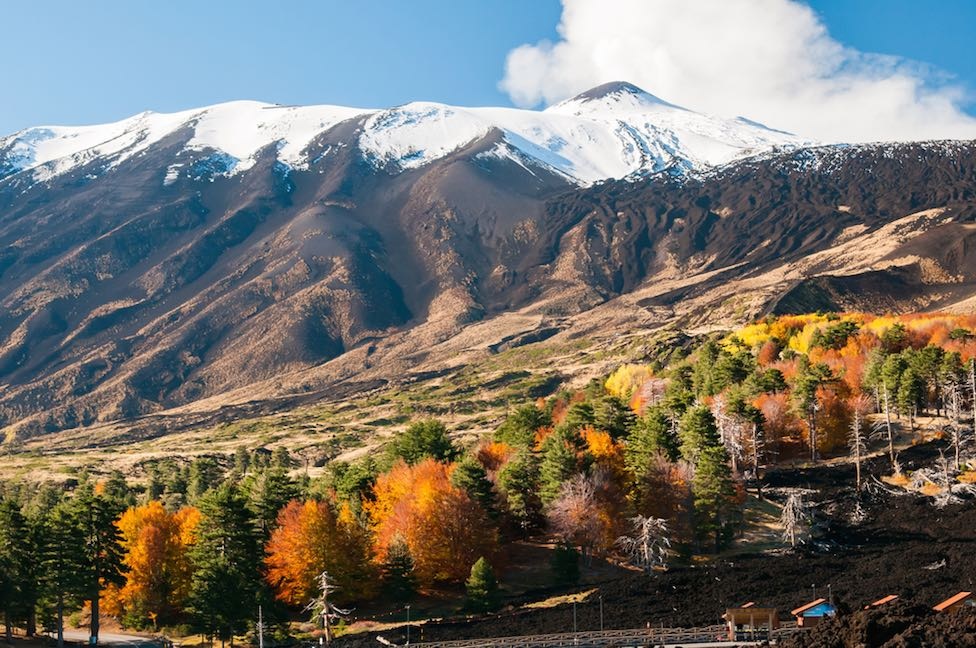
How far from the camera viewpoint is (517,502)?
78438mm

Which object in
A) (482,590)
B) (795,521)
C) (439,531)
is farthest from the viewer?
(795,521)

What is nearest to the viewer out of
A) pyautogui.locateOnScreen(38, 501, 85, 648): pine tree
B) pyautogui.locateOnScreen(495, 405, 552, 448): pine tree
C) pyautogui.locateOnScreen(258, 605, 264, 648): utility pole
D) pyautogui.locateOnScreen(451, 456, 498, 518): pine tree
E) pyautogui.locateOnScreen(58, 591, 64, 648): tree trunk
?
pyautogui.locateOnScreen(258, 605, 264, 648): utility pole

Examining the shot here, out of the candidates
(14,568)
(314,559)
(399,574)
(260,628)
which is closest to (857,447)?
(399,574)

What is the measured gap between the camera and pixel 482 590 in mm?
62594

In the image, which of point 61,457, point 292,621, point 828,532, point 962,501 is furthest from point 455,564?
point 61,457

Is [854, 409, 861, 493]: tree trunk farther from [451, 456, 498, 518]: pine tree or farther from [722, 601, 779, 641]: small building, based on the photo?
[722, 601, 779, 641]: small building

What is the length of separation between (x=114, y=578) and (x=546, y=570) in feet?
97.8

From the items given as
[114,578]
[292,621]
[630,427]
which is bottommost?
[292,621]

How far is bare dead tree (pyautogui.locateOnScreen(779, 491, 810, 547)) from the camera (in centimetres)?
7312

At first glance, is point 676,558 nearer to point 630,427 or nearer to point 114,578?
point 630,427

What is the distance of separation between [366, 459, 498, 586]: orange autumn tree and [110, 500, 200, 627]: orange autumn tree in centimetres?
1399

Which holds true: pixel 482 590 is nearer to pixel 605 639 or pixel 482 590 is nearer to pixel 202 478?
pixel 605 639

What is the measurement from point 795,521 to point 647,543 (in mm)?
13336

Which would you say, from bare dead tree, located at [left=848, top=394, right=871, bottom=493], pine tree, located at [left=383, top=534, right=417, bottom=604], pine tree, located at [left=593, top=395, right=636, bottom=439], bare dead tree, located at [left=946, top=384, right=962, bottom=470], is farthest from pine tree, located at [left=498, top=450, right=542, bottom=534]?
bare dead tree, located at [left=946, top=384, right=962, bottom=470]
